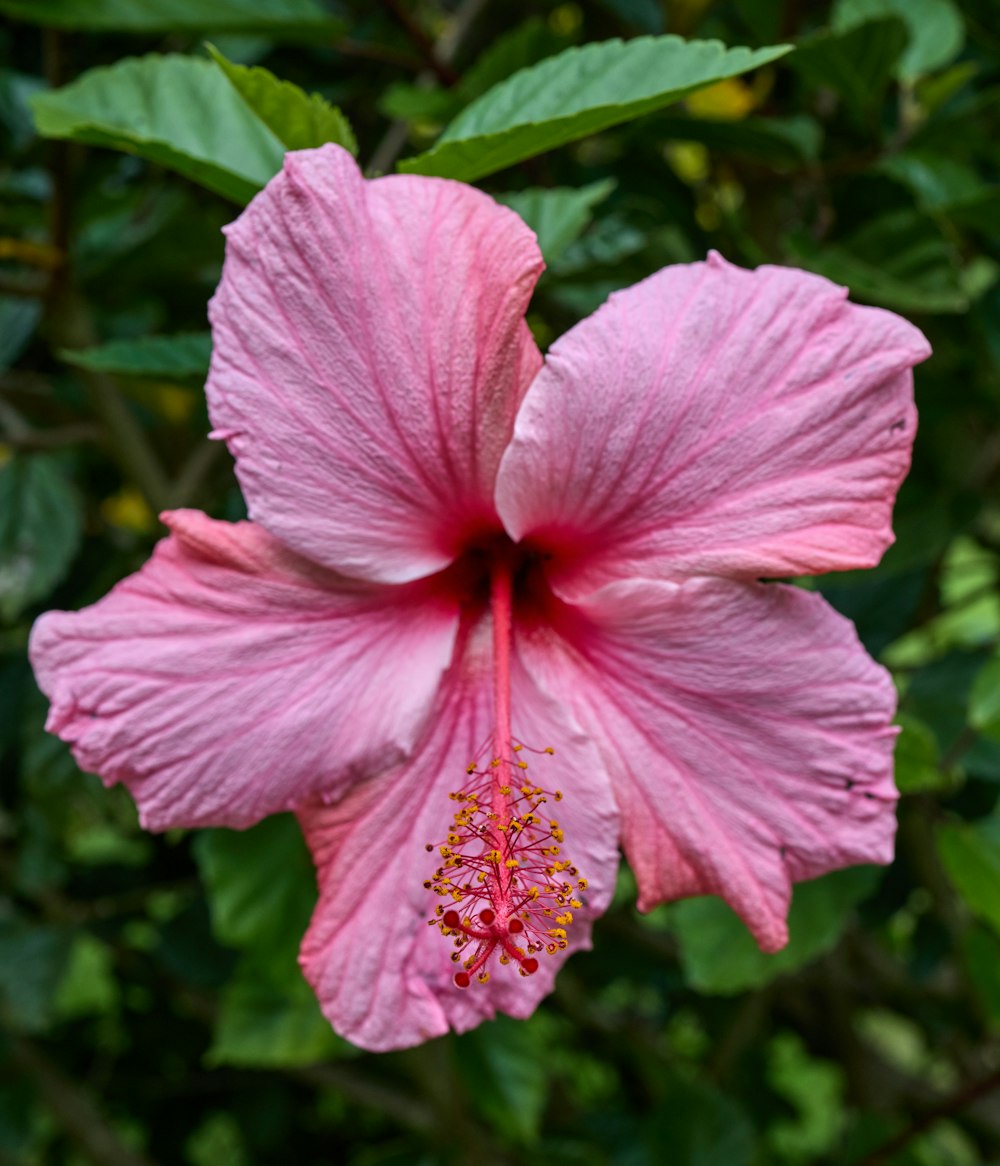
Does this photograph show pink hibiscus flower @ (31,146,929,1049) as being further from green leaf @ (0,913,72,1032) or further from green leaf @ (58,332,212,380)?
green leaf @ (0,913,72,1032)

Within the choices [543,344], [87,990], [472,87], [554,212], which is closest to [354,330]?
[554,212]

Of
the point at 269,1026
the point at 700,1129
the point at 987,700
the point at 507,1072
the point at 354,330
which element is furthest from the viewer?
the point at 700,1129

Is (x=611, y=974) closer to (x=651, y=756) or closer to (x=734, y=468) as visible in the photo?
(x=651, y=756)

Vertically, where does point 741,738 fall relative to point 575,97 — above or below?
below

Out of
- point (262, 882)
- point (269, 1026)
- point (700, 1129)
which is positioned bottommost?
point (700, 1129)

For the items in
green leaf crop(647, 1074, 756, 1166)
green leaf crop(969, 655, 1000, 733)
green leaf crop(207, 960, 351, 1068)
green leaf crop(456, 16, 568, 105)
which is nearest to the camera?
green leaf crop(969, 655, 1000, 733)

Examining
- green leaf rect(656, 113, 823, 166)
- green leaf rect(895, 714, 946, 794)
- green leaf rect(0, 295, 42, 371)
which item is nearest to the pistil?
green leaf rect(895, 714, 946, 794)

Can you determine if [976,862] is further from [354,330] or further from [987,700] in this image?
[354,330]

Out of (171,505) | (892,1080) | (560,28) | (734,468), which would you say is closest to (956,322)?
(560,28)
